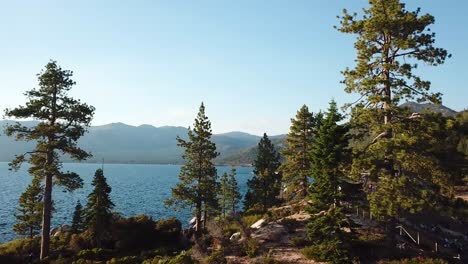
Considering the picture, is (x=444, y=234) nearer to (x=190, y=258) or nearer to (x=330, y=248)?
(x=330, y=248)

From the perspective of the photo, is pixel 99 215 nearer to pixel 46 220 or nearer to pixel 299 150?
pixel 46 220

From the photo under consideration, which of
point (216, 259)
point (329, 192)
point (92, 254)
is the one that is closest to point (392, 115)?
point (329, 192)

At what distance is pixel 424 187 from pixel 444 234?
20.5m

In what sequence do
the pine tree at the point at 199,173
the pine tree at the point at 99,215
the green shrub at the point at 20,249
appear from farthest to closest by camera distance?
1. the pine tree at the point at 199,173
2. the pine tree at the point at 99,215
3. the green shrub at the point at 20,249

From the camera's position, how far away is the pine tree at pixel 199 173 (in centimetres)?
3884

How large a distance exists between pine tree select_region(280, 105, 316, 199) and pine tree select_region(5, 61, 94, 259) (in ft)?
71.2

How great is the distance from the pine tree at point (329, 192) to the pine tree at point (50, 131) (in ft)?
62.7

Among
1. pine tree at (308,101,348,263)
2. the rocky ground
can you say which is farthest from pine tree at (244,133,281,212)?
pine tree at (308,101,348,263)

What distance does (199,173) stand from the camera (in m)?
39.5

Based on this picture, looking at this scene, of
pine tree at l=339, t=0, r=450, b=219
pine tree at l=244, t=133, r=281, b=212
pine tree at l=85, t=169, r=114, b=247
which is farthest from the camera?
pine tree at l=244, t=133, r=281, b=212

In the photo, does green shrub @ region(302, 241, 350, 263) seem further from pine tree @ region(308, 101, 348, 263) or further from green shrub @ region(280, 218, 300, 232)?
green shrub @ region(280, 218, 300, 232)

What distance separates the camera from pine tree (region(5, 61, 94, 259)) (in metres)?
28.8

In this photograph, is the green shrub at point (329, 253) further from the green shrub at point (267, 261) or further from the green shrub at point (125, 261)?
the green shrub at point (125, 261)

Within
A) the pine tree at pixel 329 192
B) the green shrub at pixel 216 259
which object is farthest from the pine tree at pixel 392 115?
the green shrub at pixel 216 259
